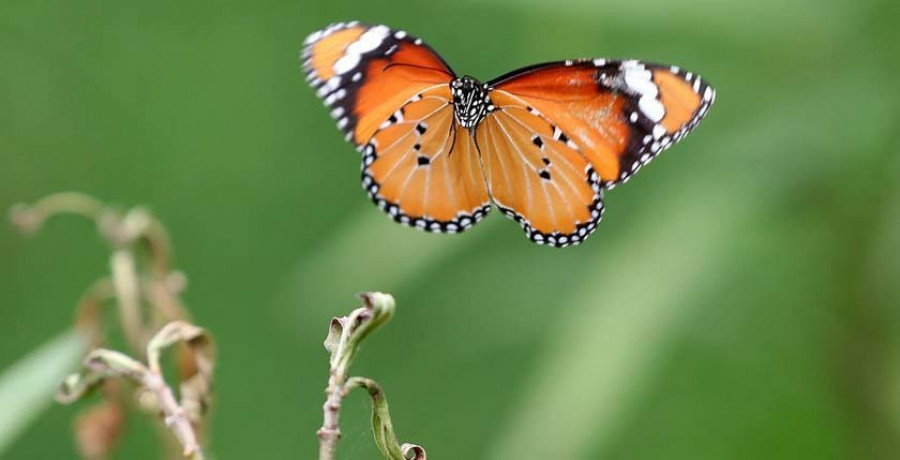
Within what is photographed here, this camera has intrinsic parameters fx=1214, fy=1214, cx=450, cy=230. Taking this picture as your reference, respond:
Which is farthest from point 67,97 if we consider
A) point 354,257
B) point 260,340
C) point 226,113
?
point 354,257

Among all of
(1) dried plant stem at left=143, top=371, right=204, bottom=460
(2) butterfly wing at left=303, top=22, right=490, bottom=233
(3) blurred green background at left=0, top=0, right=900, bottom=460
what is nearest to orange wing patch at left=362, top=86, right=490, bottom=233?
(2) butterfly wing at left=303, top=22, right=490, bottom=233

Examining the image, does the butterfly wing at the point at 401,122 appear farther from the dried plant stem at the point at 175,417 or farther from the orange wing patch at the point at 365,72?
the dried plant stem at the point at 175,417

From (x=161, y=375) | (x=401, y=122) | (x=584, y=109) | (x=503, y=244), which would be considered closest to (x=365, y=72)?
(x=401, y=122)

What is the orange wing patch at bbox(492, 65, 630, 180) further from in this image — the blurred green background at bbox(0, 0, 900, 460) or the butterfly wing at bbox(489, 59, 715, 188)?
the blurred green background at bbox(0, 0, 900, 460)

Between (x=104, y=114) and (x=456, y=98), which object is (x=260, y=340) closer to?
(x=104, y=114)

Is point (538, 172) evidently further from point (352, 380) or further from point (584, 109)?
point (352, 380)

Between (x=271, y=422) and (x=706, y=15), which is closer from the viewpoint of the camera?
(x=706, y=15)
